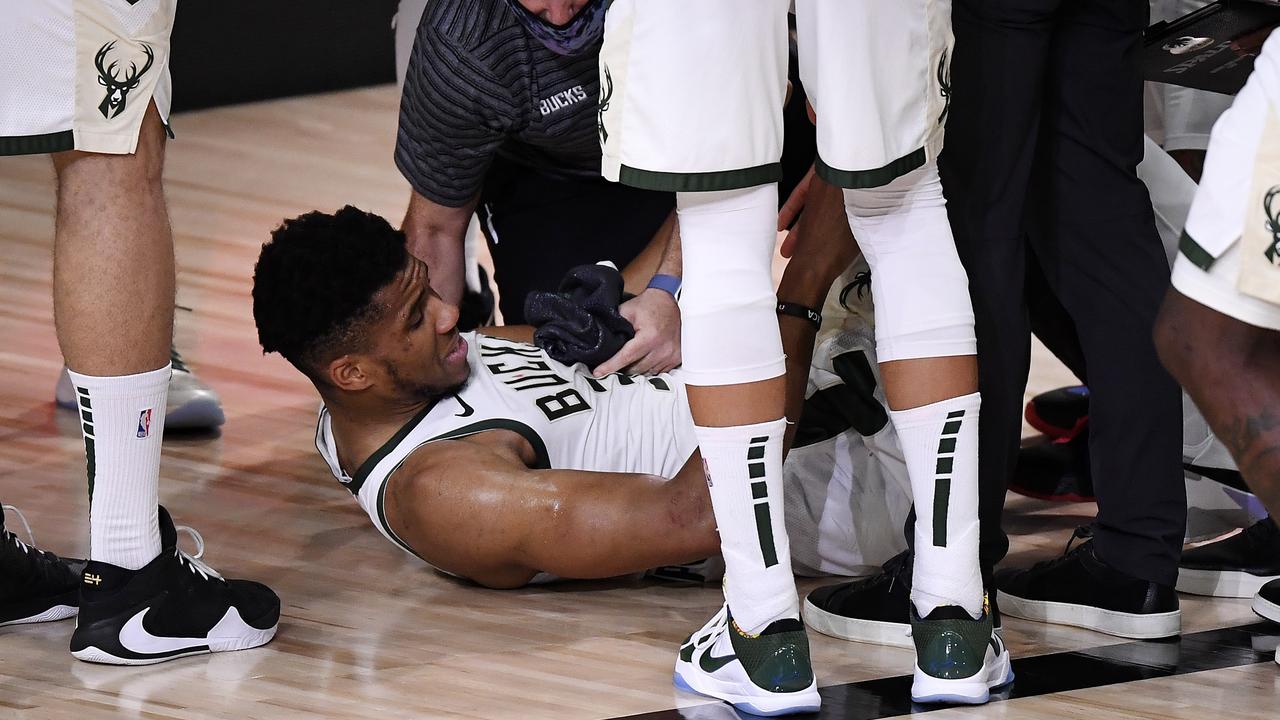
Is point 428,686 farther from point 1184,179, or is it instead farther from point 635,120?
point 1184,179

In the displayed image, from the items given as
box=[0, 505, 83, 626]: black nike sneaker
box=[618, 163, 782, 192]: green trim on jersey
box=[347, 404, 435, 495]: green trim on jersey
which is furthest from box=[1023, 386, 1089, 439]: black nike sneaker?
box=[0, 505, 83, 626]: black nike sneaker

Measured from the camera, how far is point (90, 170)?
2100 millimetres

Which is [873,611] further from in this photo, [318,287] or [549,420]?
[318,287]

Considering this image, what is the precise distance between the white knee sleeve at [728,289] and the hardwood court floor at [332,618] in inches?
17.2

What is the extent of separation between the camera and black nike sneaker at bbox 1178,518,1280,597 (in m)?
2.44

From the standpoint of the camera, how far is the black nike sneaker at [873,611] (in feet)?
7.33

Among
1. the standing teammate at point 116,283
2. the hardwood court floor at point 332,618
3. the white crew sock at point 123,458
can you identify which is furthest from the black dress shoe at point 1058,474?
the white crew sock at point 123,458

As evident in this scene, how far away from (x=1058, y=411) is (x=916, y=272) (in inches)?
50.0

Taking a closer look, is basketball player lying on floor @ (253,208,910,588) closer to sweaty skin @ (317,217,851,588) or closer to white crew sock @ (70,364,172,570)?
sweaty skin @ (317,217,851,588)

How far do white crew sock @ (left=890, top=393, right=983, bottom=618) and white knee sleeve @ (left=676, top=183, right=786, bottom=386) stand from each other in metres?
0.21

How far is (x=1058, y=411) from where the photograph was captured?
3.15 metres

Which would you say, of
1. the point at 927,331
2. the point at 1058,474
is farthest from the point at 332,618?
the point at 1058,474

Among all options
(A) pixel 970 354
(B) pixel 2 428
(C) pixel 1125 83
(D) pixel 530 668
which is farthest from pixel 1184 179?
(B) pixel 2 428

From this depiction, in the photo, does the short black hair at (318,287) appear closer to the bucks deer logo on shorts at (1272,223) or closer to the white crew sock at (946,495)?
the white crew sock at (946,495)
